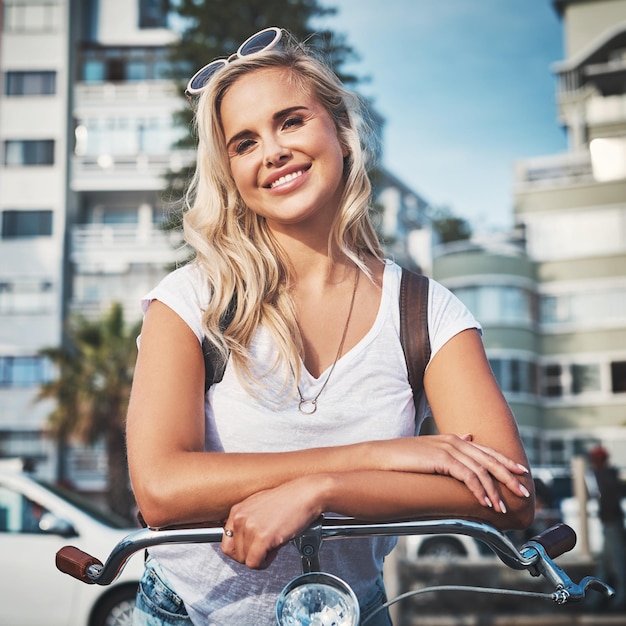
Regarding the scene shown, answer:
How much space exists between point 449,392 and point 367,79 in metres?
25.3

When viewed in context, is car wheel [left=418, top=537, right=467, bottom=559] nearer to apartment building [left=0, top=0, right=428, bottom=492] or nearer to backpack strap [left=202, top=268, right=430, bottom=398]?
backpack strap [left=202, top=268, right=430, bottom=398]

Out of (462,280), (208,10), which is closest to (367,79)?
(208,10)

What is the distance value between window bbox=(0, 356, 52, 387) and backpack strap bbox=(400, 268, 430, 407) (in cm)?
3641

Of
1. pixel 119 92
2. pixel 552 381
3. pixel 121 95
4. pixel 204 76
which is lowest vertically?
pixel 552 381

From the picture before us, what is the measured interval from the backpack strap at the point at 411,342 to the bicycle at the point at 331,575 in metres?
0.49

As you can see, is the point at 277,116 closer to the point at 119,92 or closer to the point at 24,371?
the point at 24,371

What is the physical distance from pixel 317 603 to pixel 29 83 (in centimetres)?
4085

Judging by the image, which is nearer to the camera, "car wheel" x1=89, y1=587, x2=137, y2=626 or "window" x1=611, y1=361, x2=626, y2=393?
"car wheel" x1=89, y1=587, x2=137, y2=626

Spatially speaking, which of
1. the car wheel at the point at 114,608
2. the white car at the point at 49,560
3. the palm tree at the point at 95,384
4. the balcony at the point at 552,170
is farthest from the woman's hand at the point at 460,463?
the balcony at the point at 552,170

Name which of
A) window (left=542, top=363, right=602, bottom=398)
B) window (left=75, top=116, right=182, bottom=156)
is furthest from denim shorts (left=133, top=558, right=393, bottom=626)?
window (left=75, top=116, right=182, bottom=156)

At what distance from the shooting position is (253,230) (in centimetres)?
232

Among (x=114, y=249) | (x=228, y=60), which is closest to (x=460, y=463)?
(x=228, y=60)

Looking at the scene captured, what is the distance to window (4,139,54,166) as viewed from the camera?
38922 mm

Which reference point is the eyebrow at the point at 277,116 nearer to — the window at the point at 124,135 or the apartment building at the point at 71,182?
the apartment building at the point at 71,182
